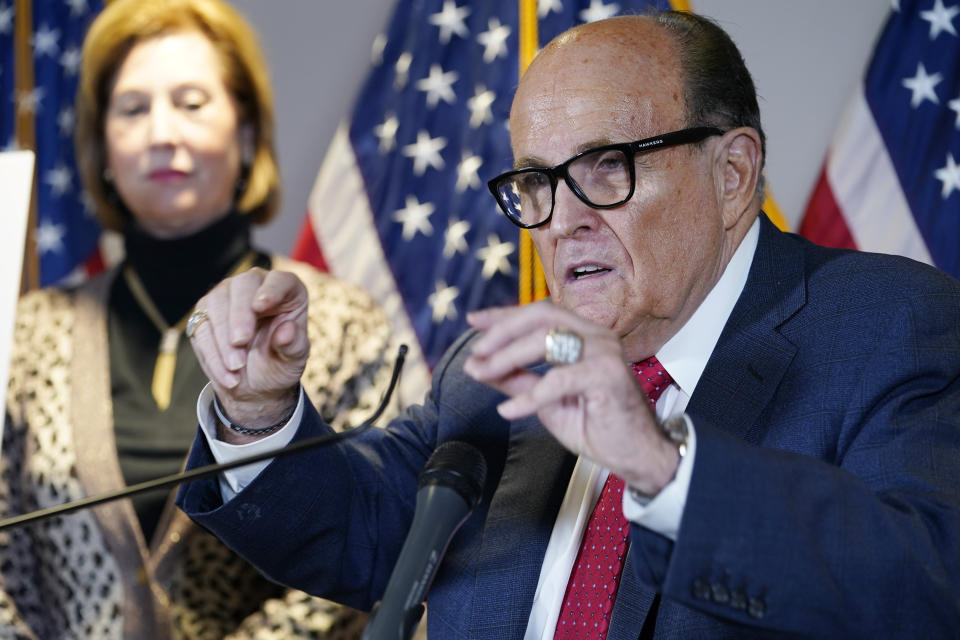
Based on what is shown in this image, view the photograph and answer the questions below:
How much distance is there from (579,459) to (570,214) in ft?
1.13

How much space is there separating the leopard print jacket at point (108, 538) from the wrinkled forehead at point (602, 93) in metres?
0.85

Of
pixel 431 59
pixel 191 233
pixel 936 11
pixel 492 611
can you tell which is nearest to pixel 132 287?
pixel 191 233

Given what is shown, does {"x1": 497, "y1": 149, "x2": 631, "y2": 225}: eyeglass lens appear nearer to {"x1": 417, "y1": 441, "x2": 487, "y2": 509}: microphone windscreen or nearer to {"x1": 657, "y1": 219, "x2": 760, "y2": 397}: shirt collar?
{"x1": 657, "y1": 219, "x2": 760, "y2": 397}: shirt collar

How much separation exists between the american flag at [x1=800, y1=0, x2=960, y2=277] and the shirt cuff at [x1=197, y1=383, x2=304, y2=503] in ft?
4.27

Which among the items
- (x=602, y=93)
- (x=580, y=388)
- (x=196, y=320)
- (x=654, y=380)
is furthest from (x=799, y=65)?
(x=580, y=388)

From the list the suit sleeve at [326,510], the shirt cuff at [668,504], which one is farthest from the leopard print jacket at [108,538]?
the shirt cuff at [668,504]

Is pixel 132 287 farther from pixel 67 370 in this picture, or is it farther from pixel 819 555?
pixel 819 555

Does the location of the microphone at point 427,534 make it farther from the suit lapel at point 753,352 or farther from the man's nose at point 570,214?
the man's nose at point 570,214

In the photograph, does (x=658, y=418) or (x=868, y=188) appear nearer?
(x=658, y=418)

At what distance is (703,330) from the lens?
150 cm

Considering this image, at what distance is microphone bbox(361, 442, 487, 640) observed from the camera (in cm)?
98

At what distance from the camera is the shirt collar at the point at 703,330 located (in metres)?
1.48

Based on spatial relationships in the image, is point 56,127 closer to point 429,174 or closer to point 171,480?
point 429,174

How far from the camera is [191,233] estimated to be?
2.57 metres
